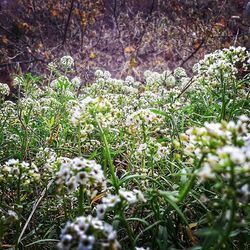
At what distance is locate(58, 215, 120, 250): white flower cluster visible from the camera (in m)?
0.60

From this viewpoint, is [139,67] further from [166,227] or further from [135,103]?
[166,227]

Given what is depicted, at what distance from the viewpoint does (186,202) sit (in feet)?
3.90

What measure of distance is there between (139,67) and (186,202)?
529cm

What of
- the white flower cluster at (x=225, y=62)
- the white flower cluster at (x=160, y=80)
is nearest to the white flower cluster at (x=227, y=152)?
the white flower cluster at (x=225, y=62)

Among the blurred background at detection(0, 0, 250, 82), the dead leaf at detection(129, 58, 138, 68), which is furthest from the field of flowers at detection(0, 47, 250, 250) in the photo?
the blurred background at detection(0, 0, 250, 82)

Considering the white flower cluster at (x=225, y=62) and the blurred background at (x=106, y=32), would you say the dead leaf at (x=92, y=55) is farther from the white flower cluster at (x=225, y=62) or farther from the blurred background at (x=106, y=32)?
the white flower cluster at (x=225, y=62)

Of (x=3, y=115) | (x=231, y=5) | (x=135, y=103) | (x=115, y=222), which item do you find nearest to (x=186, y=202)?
(x=115, y=222)

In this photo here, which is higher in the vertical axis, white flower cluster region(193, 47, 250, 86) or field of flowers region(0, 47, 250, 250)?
white flower cluster region(193, 47, 250, 86)

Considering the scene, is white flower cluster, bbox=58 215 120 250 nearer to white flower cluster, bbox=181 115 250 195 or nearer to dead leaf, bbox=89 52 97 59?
white flower cluster, bbox=181 115 250 195

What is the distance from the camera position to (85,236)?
0.60 metres

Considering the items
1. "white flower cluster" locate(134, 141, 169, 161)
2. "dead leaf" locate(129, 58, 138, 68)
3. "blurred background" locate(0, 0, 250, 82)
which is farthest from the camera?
"blurred background" locate(0, 0, 250, 82)

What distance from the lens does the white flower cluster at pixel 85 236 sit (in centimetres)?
60

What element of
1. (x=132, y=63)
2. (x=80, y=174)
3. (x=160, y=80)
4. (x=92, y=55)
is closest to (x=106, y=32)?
(x=92, y=55)

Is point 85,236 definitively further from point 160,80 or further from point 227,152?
point 160,80
